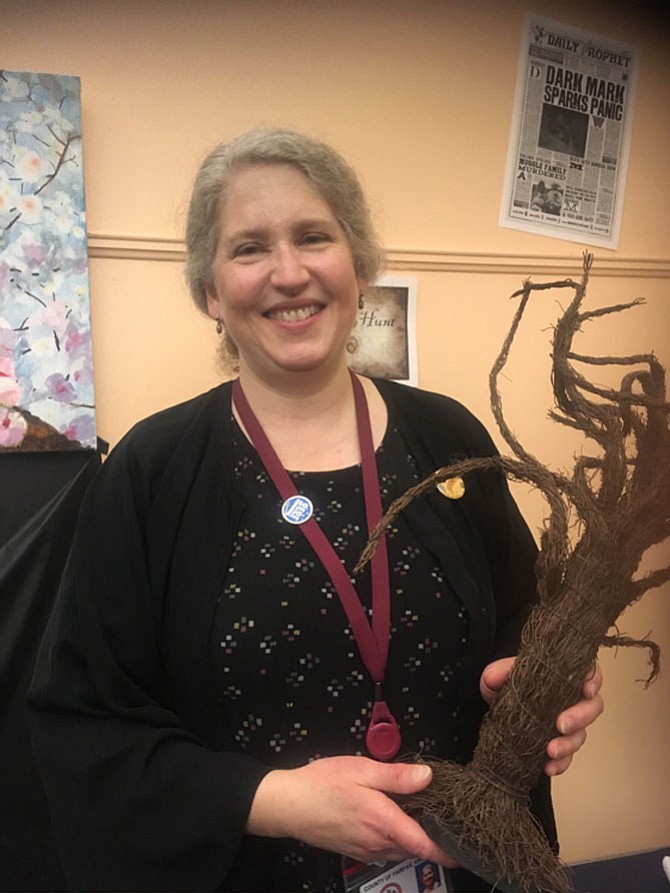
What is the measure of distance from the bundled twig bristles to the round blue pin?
123 mm

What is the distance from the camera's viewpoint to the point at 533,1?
78 centimetres

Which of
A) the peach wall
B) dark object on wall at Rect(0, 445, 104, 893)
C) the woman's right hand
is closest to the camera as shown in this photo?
the woman's right hand

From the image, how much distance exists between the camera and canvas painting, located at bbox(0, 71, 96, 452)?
32.3 inches

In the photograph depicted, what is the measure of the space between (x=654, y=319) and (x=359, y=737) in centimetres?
70

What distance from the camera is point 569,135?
0.83 meters

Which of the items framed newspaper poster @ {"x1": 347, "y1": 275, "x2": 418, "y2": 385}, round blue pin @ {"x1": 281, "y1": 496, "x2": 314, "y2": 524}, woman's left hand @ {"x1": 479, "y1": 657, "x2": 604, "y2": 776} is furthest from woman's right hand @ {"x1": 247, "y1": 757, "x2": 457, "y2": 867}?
framed newspaper poster @ {"x1": 347, "y1": 275, "x2": 418, "y2": 385}

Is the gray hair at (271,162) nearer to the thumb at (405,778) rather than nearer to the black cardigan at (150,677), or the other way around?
the black cardigan at (150,677)

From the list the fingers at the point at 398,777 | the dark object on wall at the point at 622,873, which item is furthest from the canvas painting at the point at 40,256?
the dark object on wall at the point at 622,873

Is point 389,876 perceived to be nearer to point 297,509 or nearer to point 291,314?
point 297,509

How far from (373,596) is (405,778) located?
173mm

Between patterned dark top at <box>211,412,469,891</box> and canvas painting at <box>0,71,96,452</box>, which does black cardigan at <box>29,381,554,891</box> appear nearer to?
patterned dark top at <box>211,412,469,891</box>

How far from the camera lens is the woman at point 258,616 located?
0.62 meters

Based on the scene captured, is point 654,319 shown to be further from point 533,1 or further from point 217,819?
point 217,819

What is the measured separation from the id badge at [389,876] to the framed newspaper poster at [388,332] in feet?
2.12
